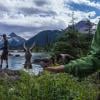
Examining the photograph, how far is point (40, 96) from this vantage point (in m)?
6.39

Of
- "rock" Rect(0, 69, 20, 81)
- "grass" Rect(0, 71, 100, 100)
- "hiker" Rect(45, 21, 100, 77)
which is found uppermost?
"hiker" Rect(45, 21, 100, 77)

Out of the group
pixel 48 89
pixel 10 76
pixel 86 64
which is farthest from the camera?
pixel 10 76

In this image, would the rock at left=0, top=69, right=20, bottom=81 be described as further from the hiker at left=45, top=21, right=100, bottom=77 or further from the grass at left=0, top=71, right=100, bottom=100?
the hiker at left=45, top=21, right=100, bottom=77

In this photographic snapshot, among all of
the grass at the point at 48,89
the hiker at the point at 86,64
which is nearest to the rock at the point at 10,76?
the grass at the point at 48,89

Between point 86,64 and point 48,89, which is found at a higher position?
point 86,64

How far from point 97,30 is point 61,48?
28.2m

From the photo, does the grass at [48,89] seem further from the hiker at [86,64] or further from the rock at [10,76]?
the rock at [10,76]

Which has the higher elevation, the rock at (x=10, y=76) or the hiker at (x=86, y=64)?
the hiker at (x=86, y=64)

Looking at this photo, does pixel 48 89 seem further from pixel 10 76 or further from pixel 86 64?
pixel 10 76

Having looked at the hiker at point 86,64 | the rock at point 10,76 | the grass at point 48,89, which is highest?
the hiker at point 86,64

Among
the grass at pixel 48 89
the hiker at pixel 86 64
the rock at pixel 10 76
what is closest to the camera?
the hiker at pixel 86 64

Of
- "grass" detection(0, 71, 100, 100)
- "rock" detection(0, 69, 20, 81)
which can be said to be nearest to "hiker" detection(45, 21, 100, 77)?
"grass" detection(0, 71, 100, 100)

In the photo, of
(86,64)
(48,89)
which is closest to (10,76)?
(48,89)

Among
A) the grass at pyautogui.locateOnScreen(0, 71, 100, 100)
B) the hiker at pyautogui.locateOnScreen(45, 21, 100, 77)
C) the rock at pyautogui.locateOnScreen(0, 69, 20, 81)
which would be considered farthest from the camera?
the rock at pyautogui.locateOnScreen(0, 69, 20, 81)
